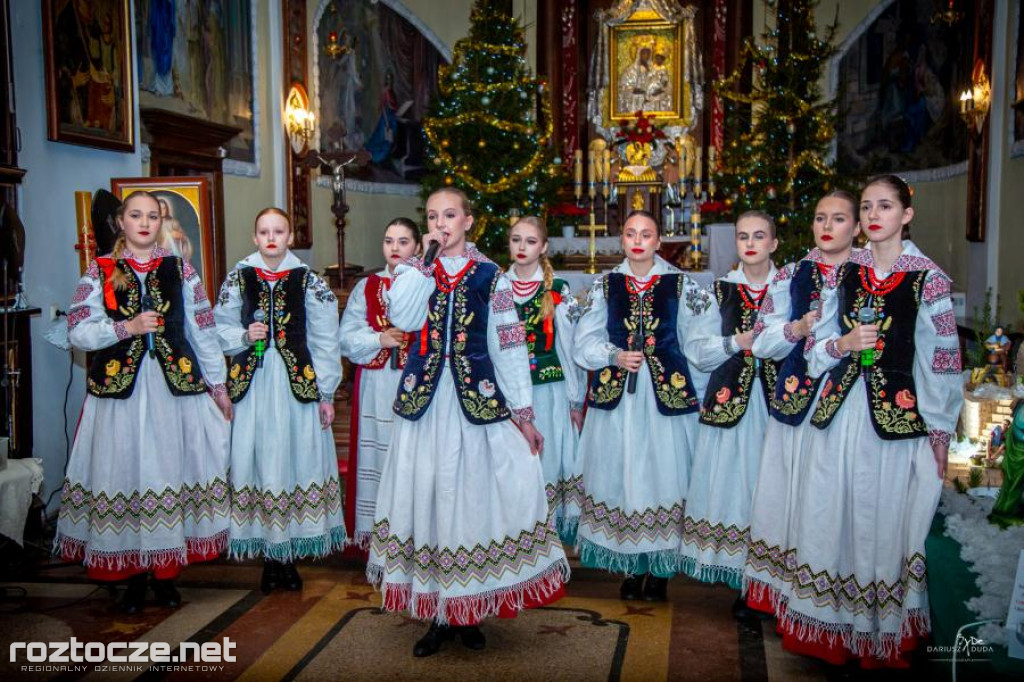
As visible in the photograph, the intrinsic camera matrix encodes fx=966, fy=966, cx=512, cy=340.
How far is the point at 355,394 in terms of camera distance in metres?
5.71

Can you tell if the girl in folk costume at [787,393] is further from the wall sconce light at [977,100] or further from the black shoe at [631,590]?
the wall sconce light at [977,100]

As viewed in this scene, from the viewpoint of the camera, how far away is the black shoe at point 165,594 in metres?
4.92

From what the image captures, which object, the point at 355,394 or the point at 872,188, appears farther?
the point at 355,394

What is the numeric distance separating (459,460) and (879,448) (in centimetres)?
173

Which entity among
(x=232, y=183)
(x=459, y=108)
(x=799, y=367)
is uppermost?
(x=459, y=108)

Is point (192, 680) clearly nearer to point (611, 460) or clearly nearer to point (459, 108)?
point (611, 460)

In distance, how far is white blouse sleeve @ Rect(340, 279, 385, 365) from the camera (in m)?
4.83

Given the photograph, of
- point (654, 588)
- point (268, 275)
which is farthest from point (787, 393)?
point (268, 275)

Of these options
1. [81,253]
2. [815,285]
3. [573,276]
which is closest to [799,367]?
[815,285]

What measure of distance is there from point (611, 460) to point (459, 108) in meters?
9.31

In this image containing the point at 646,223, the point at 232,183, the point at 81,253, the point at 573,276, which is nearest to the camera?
the point at 646,223

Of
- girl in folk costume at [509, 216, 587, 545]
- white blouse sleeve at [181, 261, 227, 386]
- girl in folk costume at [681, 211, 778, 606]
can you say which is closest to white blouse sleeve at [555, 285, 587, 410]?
girl in folk costume at [509, 216, 587, 545]

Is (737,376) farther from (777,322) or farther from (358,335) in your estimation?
(358,335)
